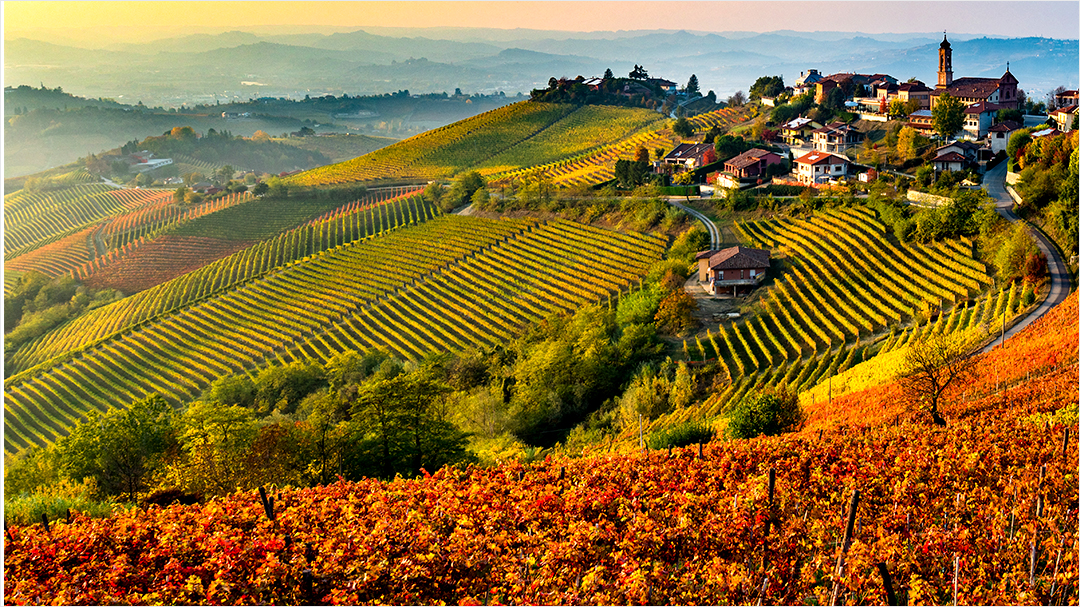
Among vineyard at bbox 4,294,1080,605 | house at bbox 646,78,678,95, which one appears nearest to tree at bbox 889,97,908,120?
house at bbox 646,78,678,95

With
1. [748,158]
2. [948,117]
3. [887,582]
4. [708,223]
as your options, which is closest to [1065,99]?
[948,117]

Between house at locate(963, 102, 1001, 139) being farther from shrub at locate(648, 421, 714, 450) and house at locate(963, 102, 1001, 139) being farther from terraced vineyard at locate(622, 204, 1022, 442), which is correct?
shrub at locate(648, 421, 714, 450)

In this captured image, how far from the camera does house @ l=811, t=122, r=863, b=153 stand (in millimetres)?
56625

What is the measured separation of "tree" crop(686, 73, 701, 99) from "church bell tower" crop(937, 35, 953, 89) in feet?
149

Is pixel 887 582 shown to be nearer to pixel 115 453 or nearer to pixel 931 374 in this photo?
pixel 931 374

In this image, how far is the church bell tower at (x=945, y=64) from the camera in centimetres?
6656

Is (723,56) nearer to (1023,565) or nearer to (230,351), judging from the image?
(230,351)

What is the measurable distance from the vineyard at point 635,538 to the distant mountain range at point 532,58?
99.4 feet

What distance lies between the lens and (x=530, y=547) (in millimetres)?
9867

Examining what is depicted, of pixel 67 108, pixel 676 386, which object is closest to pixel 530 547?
pixel 676 386

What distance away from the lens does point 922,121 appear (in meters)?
57.7

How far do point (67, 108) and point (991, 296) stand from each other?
187m

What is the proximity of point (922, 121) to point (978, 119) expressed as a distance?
13.6ft

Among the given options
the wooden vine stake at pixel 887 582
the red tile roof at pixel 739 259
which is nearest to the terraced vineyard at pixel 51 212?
the red tile roof at pixel 739 259
